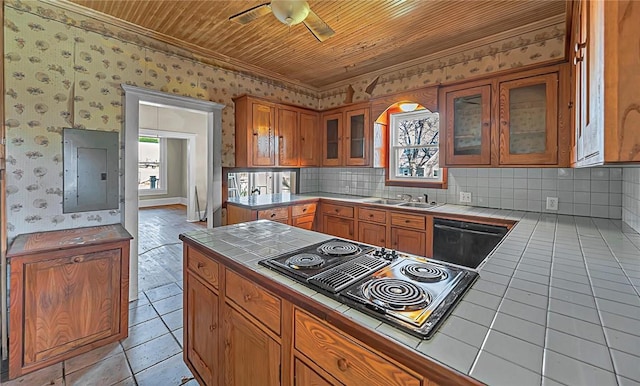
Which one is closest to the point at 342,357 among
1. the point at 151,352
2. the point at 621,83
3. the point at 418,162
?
the point at 621,83

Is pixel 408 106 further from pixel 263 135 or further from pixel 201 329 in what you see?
pixel 201 329

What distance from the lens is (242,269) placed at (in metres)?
1.20

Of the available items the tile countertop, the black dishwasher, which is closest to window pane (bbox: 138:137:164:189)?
the tile countertop

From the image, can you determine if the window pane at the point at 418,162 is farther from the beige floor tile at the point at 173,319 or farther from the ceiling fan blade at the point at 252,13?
the beige floor tile at the point at 173,319

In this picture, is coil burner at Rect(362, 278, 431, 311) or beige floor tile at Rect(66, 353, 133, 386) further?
beige floor tile at Rect(66, 353, 133, 386)

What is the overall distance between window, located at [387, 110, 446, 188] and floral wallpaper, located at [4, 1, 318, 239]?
10.2 feet

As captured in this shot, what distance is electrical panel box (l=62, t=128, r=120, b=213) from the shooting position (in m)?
2.43

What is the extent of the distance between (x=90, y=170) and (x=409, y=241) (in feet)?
10.7

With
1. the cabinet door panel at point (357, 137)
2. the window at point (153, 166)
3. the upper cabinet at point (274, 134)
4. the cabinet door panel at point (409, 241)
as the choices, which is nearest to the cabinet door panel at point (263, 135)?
the upper cabinet at point (274, 134)

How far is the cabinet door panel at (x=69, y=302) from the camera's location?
5.97 ft

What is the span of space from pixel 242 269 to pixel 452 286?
85 cm

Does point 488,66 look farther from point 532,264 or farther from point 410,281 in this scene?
point 410,281

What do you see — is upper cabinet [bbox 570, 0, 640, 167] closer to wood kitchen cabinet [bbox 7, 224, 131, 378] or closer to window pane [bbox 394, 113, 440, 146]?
wood kitchen cabinet [bbox 7, 224, 131, 378]

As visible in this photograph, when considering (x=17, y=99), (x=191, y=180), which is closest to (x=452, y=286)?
(x=17, y=99)
